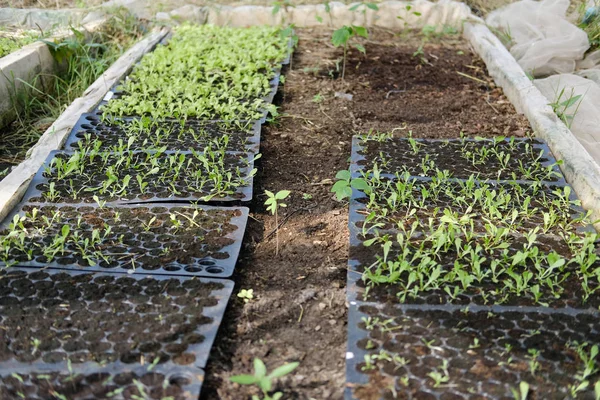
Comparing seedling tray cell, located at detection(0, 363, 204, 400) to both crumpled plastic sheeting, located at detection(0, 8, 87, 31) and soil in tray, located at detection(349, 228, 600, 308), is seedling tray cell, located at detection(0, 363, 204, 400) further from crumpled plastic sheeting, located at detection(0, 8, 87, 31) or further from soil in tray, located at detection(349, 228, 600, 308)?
crumpled plastic sheeting, located at detection(0, 8, 87, 31)

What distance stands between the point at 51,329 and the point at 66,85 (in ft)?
9.97

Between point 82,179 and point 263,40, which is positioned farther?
point 263,40

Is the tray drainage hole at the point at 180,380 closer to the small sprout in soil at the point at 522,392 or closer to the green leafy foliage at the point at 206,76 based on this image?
the small sprout in soil at the point at 522,392

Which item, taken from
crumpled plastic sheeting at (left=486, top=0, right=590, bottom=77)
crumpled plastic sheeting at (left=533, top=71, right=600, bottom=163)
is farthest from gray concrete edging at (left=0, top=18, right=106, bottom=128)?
crumpled plastic sheeting at (left=486, top=0, right=590, bottom=77)

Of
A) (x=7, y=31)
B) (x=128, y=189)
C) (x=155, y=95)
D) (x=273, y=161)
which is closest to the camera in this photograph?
(x=128, y=189)

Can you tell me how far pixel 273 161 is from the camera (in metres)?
Answer: 3.19

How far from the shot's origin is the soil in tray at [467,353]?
1.67 m

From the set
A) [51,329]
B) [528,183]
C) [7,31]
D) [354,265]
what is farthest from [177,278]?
[7,31]

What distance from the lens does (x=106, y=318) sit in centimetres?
195

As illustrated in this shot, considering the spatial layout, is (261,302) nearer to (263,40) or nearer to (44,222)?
(44,222)

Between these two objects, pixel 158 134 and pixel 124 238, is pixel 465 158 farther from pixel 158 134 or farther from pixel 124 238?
pixel 124 238

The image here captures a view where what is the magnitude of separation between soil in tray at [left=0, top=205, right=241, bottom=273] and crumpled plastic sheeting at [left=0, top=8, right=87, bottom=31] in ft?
10.5

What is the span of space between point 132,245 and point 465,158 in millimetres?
1742

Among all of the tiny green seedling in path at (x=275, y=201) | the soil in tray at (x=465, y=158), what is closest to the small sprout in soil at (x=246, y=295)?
the tiny green seedling in path at (x=275, y=201)
